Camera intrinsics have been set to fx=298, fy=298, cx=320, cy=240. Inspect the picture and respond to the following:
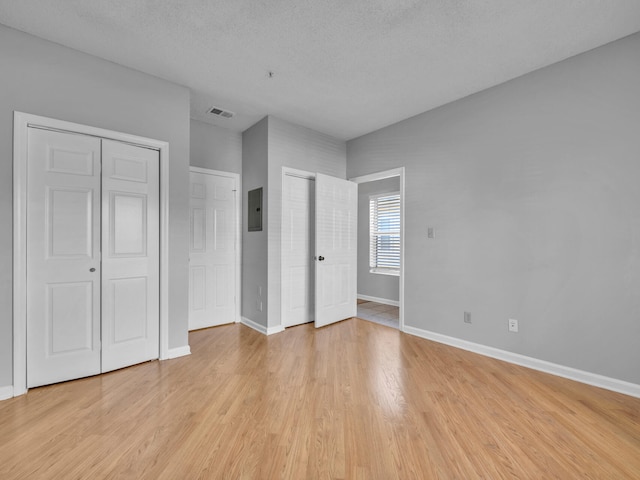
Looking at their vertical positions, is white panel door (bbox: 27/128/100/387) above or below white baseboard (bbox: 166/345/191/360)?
above

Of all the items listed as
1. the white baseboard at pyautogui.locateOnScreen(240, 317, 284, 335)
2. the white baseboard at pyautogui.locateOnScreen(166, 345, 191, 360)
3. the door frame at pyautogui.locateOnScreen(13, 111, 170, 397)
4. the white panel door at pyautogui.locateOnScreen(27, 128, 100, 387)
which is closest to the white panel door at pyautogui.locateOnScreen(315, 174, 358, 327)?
the white baseboard at pyautogui.locateOnScreen(240, 317, 284, 335)

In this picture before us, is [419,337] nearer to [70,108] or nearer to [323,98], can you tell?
[323,98]

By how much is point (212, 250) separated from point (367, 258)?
3.15 meters

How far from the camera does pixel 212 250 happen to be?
3986 mm

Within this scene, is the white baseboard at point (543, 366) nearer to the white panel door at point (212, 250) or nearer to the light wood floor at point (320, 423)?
the light wood floor at point (320, 423)

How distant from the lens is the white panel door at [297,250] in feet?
12.8

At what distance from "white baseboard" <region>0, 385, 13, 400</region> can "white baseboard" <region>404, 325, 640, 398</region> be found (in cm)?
378

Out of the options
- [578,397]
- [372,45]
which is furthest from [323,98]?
[578,397]

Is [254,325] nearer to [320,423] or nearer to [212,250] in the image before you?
[212,250]

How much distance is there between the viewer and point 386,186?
5.64m

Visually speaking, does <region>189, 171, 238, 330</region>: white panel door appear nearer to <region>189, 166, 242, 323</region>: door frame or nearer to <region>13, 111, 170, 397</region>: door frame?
<region>189, 166, 242, 323</region>: door frame

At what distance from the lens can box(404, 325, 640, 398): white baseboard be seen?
2311 mm

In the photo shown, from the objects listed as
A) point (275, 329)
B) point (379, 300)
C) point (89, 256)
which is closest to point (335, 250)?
point (275, 329)

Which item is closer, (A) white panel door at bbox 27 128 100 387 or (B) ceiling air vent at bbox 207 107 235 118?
(A) white panel door at bbox 27 128 100 387
